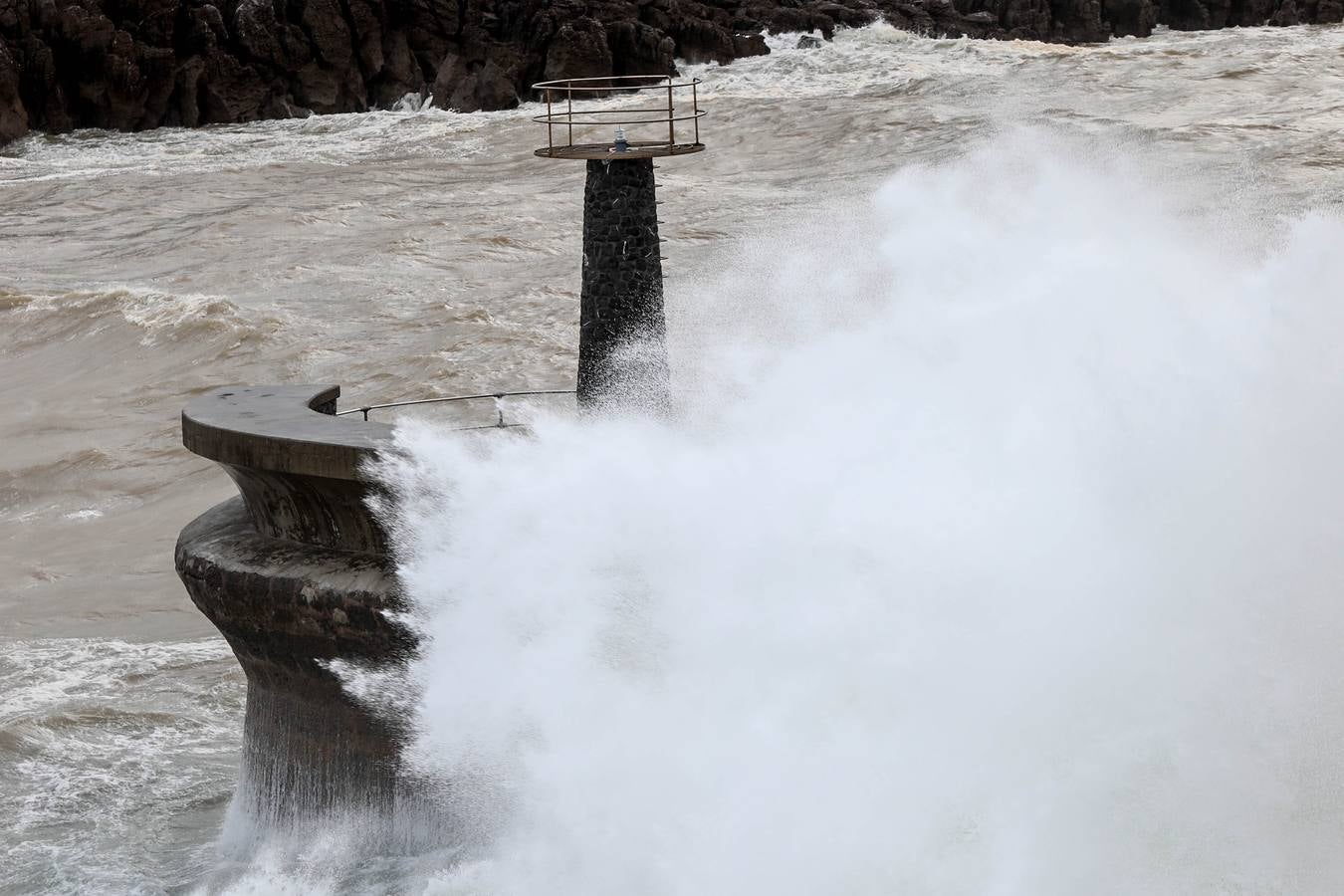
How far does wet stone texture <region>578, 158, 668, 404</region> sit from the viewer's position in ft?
23.1

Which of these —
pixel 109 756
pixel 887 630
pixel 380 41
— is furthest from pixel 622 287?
pixel 380 41

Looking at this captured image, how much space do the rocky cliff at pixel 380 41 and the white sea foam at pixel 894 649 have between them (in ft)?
90.1

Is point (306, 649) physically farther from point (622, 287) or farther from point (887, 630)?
point (622, 287)

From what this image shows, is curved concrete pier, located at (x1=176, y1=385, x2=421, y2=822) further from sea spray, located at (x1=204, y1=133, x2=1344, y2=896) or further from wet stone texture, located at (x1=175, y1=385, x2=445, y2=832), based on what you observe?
sea spray, located at (x1=204, y1=133, x2=1344, y2=896)

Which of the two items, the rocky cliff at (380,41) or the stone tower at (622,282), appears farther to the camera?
the rocky cliff at (380,41)

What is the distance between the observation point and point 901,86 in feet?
95.4

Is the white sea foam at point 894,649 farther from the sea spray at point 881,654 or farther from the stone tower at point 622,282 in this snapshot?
the stone tower at point 622,282

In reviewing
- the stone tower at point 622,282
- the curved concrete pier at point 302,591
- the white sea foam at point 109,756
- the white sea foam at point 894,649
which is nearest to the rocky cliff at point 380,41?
the white sea foam at point 109,756

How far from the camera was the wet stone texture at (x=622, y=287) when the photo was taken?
277 inches

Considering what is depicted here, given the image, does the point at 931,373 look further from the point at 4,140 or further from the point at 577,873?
the point at 4,140

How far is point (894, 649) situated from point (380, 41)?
32867 mm

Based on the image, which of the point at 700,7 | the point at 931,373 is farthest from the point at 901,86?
the point at 931,373

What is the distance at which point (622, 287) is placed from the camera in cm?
711

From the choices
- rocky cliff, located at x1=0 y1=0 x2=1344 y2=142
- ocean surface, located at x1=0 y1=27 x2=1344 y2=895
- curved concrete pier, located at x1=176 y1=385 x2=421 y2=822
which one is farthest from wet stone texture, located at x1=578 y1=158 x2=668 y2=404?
rocky cliff, located at x1=0 y1=0 x2=1344 y2=142
